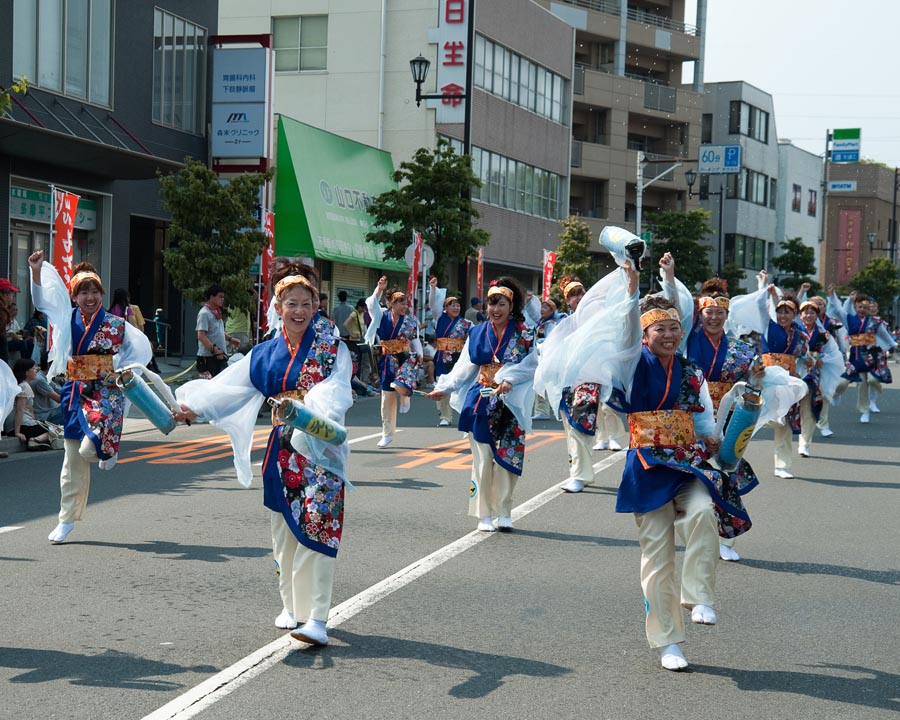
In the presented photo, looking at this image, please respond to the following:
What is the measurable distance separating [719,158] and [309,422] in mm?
46997

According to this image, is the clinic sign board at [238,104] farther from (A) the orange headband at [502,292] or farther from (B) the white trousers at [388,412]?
(A) the orange headband at [502,292]

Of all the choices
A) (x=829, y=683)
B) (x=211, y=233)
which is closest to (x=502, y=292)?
(x=829, y=683)

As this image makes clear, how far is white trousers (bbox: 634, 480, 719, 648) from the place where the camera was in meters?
5.59

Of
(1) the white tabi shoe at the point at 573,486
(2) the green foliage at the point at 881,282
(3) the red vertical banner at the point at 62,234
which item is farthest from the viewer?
(2) the green foliage at the point at 881,282

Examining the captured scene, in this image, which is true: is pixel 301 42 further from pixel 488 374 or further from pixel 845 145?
pixel 845 145

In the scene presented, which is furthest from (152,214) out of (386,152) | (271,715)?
(271,715)

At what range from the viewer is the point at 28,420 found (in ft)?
44.8

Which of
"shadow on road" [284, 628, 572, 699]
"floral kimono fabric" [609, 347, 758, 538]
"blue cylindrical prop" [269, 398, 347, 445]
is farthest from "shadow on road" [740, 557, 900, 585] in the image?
"blue cylindrical prop" [269, 398, 347, 445]

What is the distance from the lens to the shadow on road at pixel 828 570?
769cm

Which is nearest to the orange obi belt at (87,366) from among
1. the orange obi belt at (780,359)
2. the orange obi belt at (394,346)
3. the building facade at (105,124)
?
the orange obi belt at (780,359)

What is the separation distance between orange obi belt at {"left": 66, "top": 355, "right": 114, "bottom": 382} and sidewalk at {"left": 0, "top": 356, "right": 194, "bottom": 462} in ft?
15.2

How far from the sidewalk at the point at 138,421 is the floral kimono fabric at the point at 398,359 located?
3374 mm

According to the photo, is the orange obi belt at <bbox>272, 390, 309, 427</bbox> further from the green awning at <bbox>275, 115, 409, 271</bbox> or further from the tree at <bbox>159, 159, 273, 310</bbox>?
the green awning at <bbox>275, 115, 409, 271</bbox>

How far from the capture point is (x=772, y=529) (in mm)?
9461
